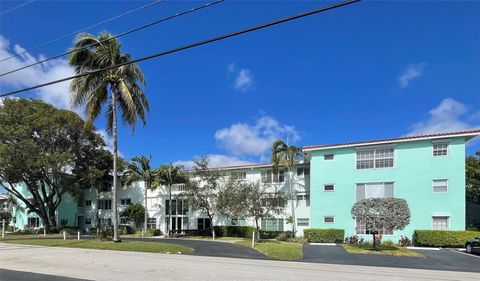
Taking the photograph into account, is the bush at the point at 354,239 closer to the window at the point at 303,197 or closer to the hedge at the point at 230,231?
the window at the point at 303,197

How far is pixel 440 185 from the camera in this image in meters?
32.7

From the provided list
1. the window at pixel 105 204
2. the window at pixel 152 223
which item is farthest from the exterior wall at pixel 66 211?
the window at pixel 152 223

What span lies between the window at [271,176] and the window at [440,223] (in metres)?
13.7

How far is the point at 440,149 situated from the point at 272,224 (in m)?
15.8

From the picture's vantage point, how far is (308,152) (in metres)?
38.8

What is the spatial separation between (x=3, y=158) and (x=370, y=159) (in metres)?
33.5

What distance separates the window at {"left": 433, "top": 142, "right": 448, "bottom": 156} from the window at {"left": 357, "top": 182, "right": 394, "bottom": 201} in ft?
13.0

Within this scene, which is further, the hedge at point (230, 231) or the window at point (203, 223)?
the window at point (203, 223)

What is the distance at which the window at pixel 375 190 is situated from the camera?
1359 inches

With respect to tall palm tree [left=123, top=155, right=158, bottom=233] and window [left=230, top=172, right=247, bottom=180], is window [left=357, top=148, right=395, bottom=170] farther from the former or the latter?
tall palm tree [left=123, top=155, right=158, bottom=233]

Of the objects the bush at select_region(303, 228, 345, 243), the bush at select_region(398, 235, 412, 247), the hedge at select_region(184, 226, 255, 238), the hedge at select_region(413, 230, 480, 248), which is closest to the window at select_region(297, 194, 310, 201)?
the hedge at select_region(184, 226, 255, 238)

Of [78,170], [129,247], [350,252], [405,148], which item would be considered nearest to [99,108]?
[129,247]

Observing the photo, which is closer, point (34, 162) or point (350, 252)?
point (350, 252)

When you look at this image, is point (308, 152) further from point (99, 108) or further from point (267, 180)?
point (99, 108)
